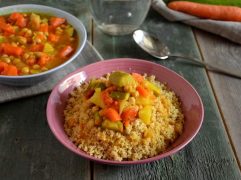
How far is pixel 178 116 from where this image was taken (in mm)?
1165

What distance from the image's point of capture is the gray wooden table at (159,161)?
1.07 m

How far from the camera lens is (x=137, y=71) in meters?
1.32

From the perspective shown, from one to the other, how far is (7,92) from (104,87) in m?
0.37

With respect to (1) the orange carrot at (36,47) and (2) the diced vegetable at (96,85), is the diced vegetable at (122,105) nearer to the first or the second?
(2) the diced vegetable at (96,85)

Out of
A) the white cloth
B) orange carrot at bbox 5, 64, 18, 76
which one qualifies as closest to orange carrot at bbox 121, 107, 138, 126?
orange carrot at bbox 5, 64, 18, 76

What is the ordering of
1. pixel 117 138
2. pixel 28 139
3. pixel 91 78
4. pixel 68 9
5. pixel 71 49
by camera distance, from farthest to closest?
pixel 68 9, pixel 71 49, pixel 91 78, pixel 28 139, pixel 117 138

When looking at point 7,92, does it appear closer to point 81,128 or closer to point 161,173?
point 81,128

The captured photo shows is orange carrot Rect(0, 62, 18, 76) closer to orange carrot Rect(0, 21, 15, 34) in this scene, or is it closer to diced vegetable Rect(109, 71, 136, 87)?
orange carrot Rect(0, 21, 15, 34)

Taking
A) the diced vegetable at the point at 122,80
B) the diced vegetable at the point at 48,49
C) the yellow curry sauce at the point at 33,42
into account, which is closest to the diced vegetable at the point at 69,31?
the yellow curry sauce at the point at 33,42

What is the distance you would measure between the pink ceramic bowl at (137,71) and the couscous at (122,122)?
0.03 meters

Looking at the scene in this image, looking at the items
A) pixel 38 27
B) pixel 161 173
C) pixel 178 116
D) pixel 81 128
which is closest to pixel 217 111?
pixel 178 116

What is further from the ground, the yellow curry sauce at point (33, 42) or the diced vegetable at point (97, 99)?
the diced vegetable at point (97, 99)

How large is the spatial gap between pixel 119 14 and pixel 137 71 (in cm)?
44

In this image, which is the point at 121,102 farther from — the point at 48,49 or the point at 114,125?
the point at 48,49
